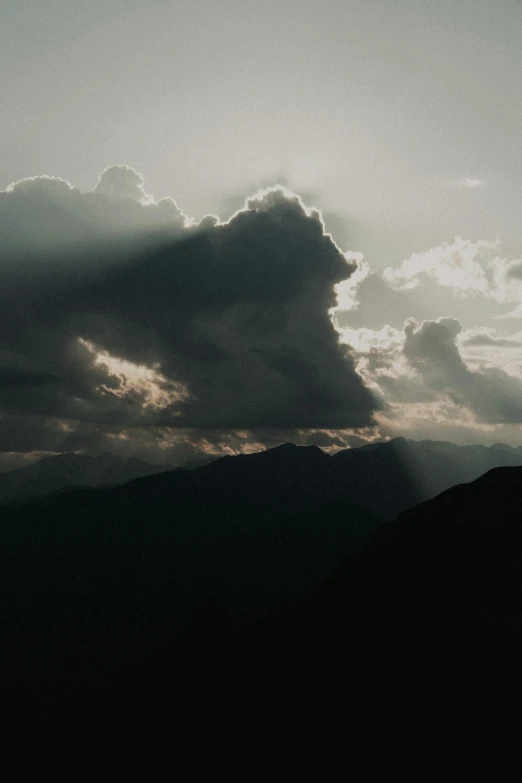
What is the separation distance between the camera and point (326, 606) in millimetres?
73188

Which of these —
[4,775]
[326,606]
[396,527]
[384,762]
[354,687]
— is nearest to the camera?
[384,762]

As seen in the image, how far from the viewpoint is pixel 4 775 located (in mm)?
125062

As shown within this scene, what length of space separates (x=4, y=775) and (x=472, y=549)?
424ft

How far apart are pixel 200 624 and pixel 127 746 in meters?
30.1

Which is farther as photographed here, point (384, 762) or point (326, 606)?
point (326, 606)

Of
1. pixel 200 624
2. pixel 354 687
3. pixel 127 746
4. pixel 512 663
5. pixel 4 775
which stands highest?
pixel 512 663

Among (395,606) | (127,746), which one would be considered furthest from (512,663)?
(127,746)

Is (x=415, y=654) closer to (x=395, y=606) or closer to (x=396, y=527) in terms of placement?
(x=395, y=606)

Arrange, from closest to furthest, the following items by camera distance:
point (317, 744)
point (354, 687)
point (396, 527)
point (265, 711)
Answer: point (317, 744) < point (354, 687) < point (265, 711) < point (396, 527)

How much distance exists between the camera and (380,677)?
5359cm

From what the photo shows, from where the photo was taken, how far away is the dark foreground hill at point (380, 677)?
4381 centimetres

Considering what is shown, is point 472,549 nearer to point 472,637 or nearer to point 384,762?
point 472,637

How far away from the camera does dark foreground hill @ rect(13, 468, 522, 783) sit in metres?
43.8

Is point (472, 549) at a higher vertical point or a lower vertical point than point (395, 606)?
higher
